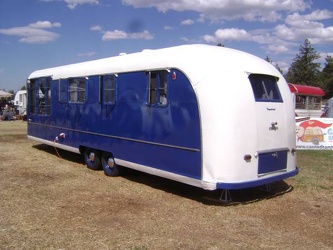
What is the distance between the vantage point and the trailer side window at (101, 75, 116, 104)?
857 centimetres

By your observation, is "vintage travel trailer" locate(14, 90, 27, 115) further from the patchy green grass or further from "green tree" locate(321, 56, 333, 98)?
"green tree" locate(321, 56, 333, 98)

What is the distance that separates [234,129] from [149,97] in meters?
1.92

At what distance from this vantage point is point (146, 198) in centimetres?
719

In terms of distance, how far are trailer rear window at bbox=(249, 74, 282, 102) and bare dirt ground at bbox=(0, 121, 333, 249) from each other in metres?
1.78

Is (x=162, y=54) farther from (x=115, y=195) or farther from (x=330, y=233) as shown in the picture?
(x=330, y=233)

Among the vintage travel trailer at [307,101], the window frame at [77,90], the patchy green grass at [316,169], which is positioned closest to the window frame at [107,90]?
the window frame at [77,90]

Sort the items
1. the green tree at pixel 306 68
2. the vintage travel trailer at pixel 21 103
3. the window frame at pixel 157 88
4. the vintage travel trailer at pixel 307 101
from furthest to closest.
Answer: the green tree at pixel 306 68
the vintage travel trailer at pixel 21 103
the vintage travel trailer at pixel 307 101
the window frame at pixel 157 88

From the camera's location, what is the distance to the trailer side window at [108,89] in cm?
857

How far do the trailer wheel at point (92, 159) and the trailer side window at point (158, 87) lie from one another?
2.66 meters

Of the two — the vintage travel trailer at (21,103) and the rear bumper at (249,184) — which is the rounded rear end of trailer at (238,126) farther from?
the vintage travel trailer at (21,103)

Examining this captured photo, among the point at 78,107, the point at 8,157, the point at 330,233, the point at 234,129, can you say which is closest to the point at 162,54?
the point at 234,129

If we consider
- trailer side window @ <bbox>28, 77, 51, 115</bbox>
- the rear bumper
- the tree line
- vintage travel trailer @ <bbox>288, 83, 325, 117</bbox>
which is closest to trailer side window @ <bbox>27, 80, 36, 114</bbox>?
trailer side window @ <bbox>28, 77, 51, 115</bbox>

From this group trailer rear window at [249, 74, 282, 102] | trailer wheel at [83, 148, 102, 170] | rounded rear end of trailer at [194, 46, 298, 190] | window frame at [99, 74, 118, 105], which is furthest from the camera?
trailer wheel at [83, 148, 102, 170]

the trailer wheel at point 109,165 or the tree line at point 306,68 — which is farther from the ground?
the tree line at point 306,68
